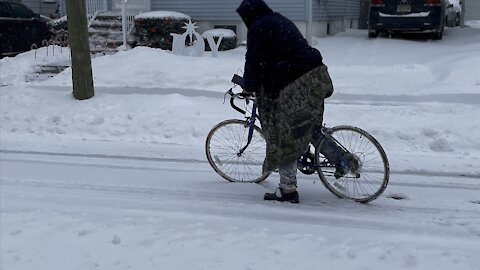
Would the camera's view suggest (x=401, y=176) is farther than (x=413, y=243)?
Yes

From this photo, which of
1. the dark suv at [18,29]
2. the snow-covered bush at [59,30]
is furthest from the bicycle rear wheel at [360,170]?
the dark suv at [18,29]

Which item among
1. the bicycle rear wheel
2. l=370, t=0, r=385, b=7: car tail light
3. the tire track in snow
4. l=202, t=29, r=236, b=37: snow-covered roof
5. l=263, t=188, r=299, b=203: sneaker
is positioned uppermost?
l=370, t=0, r=385, b=7: car tail light

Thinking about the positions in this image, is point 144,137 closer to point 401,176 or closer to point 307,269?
point 401,176

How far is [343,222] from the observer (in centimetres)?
461

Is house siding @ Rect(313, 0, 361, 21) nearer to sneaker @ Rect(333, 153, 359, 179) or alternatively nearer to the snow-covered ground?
the snow-covered ground

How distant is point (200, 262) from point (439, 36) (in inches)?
558

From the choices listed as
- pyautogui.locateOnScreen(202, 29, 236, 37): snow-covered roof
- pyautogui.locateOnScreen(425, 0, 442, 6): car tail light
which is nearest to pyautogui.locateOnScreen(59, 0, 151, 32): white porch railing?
pyautogui.locateOnScreen(202, 29, 236, 37): snow-covered roof

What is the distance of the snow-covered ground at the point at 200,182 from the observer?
156 inches

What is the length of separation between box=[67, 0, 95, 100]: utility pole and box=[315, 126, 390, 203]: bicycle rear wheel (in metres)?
5.25

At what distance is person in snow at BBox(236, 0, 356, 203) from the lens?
465 cm

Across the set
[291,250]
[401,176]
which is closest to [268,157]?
[291,250]

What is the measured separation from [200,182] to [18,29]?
40.0 feet

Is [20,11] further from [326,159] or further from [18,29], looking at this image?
[326,159]

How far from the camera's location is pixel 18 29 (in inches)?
628
